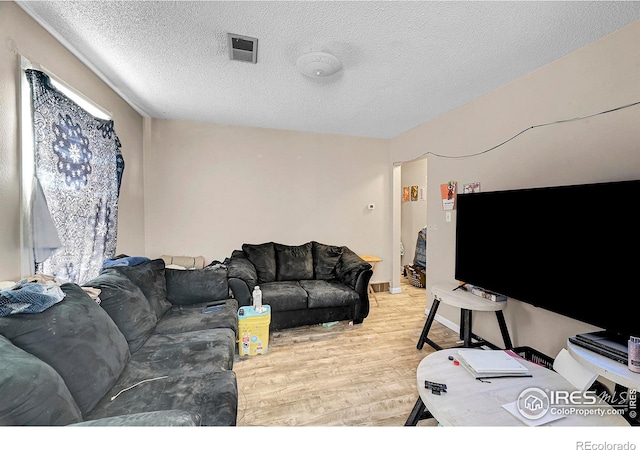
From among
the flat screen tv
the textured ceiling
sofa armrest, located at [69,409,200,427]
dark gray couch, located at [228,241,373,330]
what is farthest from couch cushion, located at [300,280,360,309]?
the textured ceiling

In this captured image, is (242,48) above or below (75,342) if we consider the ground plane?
above

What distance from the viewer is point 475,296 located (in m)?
2.28

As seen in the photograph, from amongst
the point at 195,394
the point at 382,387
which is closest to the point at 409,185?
the point at 382,387

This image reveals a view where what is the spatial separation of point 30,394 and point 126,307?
3.00 ft

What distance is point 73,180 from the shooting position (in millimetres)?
1846

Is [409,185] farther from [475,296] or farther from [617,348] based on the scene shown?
[617,348]

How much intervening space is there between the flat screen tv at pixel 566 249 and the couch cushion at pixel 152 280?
2.76 meters

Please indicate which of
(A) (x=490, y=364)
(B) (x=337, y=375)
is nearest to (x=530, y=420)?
(A) (x=490, y=364)

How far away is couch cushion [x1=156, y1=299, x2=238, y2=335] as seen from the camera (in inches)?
75.5

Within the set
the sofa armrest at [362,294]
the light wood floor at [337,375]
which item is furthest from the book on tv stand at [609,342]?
the sofa armrest at [362,294]

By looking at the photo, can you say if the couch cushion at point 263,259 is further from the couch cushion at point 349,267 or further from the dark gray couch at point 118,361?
the dark gray couch at point 118,361

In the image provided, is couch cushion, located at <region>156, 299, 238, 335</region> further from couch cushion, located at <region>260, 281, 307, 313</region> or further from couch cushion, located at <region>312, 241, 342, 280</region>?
couch cushion, located at <region>312, 241, 342, 280</region>

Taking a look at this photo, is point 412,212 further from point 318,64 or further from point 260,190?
point 318,64

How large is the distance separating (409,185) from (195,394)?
523 centimetres
